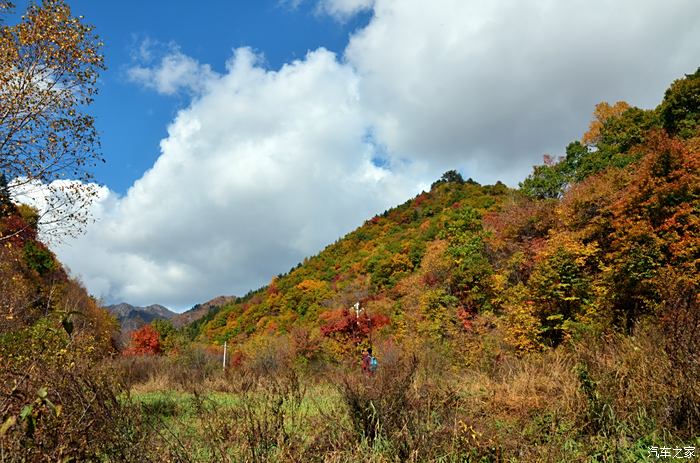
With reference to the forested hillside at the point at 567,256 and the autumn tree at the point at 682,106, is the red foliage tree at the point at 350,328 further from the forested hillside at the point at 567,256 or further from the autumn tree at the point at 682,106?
the autumn tree at the point at 682,106

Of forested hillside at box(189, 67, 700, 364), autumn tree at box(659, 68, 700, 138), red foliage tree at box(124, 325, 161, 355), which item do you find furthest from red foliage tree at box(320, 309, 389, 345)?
red foliage tree at box(124, 325, 161, 355)

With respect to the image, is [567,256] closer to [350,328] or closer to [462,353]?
[462,353]

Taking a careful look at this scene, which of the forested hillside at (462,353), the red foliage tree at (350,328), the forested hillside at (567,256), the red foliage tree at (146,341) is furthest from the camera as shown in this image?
the red foliage tree at (146,341)

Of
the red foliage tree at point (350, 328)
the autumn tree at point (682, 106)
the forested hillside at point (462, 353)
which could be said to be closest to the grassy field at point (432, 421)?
the forested hillside at point (462, 353)

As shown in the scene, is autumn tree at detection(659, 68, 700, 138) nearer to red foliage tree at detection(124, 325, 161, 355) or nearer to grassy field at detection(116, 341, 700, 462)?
grassy field at detection(116, 341, 700, 462)

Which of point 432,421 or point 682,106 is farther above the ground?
point 682,106

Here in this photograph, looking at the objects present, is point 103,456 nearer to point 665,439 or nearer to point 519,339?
point 665,439

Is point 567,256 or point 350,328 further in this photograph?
point 350,328

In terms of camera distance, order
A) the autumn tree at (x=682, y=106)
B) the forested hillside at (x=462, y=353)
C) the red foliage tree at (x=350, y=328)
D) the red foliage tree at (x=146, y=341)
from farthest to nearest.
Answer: the red foliage tree at (x=146, y=341) → the red foliage tree at (x=350, y=328) → the autumn tree at (x=682, y=106) → the forested hillside at (x=462, y=353)

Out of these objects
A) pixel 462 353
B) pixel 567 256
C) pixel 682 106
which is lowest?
pixel 462 353

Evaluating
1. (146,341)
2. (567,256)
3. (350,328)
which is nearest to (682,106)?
(567,256)

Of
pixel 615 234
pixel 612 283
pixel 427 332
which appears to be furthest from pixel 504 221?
pixel 612 283

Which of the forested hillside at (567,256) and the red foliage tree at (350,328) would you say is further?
the red foliage tree at (350,328)

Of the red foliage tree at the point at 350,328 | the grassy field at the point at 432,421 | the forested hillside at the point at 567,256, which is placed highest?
the forested hillside at the point at 567,256
